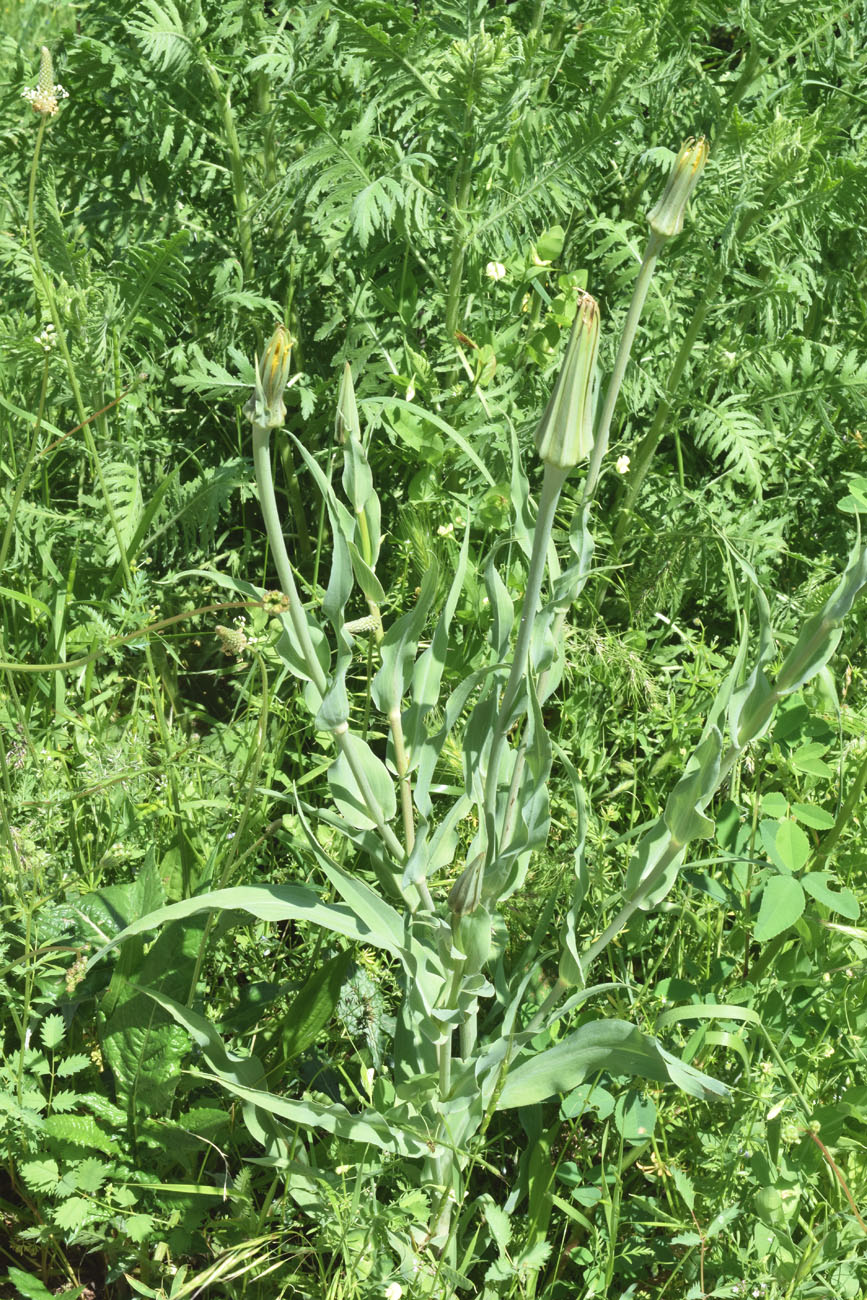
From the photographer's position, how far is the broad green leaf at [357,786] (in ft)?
4.89

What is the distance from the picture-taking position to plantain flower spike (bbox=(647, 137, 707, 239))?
1.34 meters

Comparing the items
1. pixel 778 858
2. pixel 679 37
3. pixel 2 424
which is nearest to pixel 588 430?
pixel 778 858

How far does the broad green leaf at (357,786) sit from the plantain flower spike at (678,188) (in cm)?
73

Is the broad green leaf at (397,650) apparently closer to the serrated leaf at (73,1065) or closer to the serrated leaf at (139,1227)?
the serrated leaf at (73,1065)

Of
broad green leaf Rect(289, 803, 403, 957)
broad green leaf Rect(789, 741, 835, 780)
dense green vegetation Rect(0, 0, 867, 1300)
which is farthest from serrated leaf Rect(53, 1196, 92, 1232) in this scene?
broad green leaf Rect(789, 741, 835, 780)

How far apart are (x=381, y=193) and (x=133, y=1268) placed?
1.92 meters

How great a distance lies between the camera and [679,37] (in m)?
2.66

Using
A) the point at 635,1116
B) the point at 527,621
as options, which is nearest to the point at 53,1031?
the point at 635,1116

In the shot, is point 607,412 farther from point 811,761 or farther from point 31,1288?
point 31,1288

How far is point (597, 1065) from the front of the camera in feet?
4.86

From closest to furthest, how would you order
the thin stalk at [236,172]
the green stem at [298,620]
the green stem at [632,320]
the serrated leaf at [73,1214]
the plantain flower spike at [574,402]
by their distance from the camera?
the plantain flower spike at [574,402] < the green stem at [298,620] < the green stem at [632,320] < the serrated leaf at [73,1214] < the thin stalk at [236,172]

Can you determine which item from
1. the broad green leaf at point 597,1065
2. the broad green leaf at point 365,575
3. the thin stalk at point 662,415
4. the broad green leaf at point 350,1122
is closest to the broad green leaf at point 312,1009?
the broad green leaf at point 350,1122

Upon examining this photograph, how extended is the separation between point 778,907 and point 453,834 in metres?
0.50

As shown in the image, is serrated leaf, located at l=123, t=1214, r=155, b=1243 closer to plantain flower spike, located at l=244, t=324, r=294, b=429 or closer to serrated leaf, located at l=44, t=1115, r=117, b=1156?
serrated leaf, located at l=44, t=1115, r=117, b=1156
